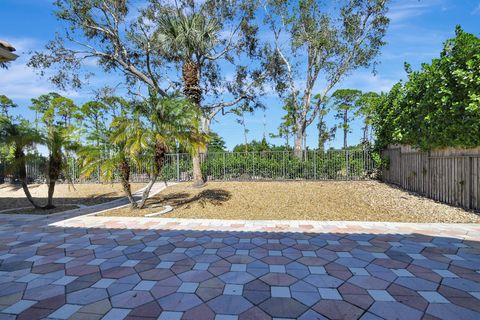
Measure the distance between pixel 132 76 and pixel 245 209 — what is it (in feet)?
40.2

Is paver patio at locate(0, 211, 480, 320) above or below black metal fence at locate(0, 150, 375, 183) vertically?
below

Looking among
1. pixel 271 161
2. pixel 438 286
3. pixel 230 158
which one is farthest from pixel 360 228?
pixel 230 158

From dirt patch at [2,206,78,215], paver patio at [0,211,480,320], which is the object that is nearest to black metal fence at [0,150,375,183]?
dirt patch at [2,206,78,215]

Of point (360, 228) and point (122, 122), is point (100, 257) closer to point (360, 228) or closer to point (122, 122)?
point (122, 122)

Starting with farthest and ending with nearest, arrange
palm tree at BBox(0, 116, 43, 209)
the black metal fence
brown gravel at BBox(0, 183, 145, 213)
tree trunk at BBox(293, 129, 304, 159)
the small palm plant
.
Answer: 1. tree trunk at BBox(293, 129, 304, 159)
2. the black metal fence
3. brown gravel at BBox(0, 183, 145, 213)
4. palm tree at BBox(0, 116, 43, 209)
5. the small palm plant

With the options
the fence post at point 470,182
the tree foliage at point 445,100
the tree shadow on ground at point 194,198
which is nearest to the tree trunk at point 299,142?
the tree foliage at point 445,100

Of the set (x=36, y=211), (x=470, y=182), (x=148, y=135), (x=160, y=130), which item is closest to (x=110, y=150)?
(x=148, y=135)

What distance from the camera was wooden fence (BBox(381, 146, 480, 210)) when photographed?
632 cm

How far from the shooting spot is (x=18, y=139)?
7.40m

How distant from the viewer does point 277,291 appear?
2.76m

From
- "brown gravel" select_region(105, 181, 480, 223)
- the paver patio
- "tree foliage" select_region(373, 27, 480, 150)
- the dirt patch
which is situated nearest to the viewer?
the paver patio

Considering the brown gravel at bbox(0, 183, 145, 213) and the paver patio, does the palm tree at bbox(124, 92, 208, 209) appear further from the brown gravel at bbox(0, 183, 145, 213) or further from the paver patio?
the brown gravel at bbox(0, 183, 145, 213)

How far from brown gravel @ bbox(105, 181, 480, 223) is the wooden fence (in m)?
0.31

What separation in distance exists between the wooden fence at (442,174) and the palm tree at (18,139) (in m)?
11.6
